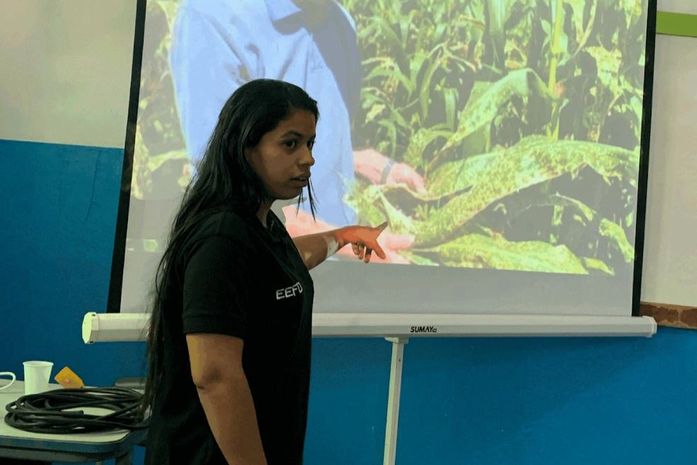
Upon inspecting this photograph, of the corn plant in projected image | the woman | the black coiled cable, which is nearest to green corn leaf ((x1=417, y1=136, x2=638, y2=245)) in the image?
the corn plant in projected image

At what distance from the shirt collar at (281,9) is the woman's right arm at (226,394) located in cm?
114

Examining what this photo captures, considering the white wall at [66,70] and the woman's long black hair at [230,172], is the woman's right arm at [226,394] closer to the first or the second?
the woman's long black hair at [230,172]

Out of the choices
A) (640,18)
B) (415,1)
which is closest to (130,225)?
(415,1)

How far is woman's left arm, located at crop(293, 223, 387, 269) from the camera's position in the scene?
5.65 ft

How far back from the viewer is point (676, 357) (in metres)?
2.63

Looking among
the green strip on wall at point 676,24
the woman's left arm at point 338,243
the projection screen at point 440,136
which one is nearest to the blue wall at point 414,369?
the projection screen at point 440,136

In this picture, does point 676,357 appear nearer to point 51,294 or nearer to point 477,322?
point 477,322

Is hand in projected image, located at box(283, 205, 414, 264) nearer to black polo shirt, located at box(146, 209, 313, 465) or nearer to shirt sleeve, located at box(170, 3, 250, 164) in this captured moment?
shirt sleeve, located at box(170, 3, 250, 164)

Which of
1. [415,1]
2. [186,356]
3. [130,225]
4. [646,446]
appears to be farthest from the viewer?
[646,446]

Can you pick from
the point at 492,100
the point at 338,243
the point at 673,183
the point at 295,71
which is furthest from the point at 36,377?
the point at 673,183

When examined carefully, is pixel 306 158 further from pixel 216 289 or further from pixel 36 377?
pixel 36 377

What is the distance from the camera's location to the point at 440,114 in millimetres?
2232

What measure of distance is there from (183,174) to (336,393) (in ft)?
3.00

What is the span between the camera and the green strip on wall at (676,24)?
258cm
